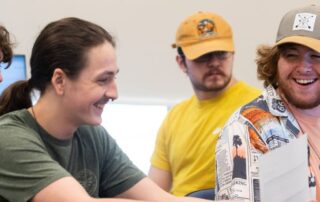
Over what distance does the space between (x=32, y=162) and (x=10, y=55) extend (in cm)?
65

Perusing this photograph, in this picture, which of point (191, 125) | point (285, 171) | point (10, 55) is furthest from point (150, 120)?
point (285, 171)

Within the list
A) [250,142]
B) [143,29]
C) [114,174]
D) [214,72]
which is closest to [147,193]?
[114,174]

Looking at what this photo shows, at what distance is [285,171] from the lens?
136 centimetres

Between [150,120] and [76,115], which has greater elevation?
[76,115]

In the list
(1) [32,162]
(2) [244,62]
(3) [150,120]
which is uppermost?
(1) [32,162]

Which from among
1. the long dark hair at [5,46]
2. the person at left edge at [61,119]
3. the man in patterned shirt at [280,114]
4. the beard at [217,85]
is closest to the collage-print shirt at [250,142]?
the man in patterned shirt at [280,114]

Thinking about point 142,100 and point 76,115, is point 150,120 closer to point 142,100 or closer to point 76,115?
point 142,100

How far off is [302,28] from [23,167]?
0.85 meters

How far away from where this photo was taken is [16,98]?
5.14ft

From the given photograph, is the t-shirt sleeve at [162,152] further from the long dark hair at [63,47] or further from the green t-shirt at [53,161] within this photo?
the long dark hair at [63,47]

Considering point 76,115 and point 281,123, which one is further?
point 281,123

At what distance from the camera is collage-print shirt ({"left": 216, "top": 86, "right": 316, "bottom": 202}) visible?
1.47m

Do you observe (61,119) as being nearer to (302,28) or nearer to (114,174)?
(114,174)

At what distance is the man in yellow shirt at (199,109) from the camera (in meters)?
2.13
